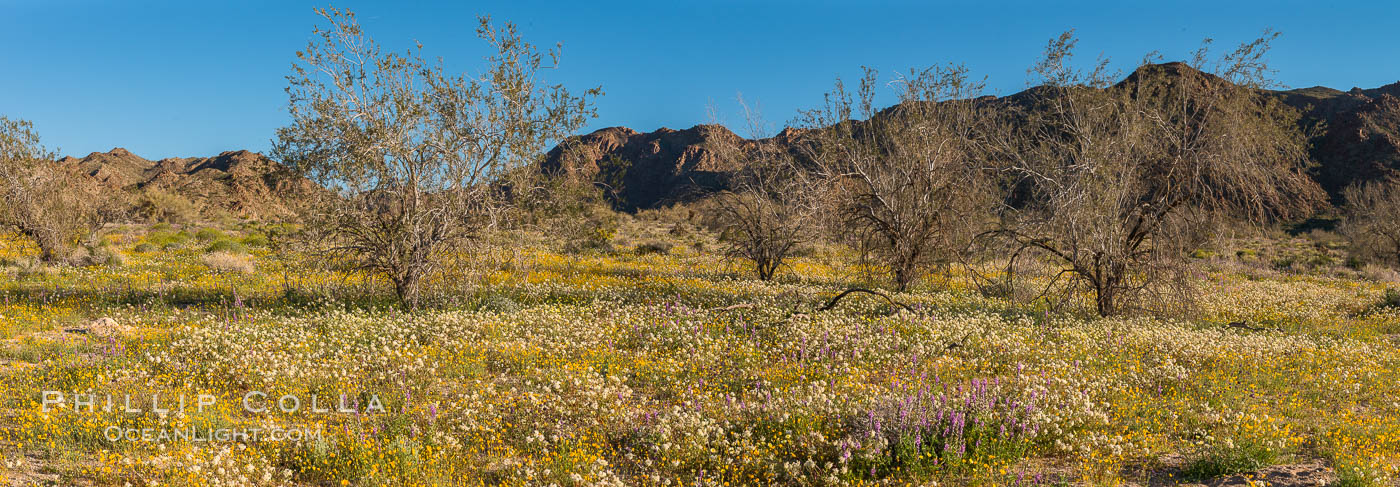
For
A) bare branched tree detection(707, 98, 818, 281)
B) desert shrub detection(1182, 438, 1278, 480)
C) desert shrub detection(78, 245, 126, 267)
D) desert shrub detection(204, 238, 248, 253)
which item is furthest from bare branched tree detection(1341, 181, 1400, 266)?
desert shrub detection(78, 245, 126, 267)

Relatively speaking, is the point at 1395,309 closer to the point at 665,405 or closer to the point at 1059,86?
the point at 1059,86

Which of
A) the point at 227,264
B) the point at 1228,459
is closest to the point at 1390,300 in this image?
the point at 1228,459

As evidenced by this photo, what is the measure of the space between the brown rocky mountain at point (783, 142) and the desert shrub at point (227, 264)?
9.72m

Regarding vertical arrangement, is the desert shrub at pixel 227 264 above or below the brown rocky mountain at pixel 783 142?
below

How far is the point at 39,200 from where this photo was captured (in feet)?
65.9

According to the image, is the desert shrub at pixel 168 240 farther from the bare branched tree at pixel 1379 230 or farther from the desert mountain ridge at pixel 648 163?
the bare branched tree at pixel 1379 230

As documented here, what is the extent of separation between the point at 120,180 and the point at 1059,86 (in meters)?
97.3

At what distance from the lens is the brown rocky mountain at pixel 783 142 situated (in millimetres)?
13578

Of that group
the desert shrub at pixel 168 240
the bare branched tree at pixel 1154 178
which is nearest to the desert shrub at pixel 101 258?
the desert shrub at pixel 168 240

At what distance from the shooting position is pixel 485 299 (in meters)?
12.7

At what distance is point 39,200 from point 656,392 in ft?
80.3

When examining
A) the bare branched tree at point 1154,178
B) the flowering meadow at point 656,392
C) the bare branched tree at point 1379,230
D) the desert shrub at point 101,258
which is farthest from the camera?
the bare branched tree at point 1379,230

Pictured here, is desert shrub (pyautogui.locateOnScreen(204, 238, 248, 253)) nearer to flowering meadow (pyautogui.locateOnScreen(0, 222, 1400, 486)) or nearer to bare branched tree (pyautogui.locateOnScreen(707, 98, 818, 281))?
flowering meadow (pyautogui.locateOnScreen(0, 222, 1400, 486))

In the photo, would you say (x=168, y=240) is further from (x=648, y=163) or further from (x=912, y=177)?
(x=648, y=163)
